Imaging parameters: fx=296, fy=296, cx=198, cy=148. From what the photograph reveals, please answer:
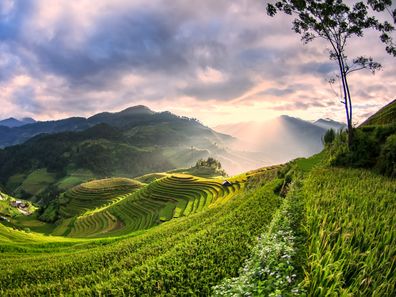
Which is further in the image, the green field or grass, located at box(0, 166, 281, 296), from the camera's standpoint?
grass, located at box(0, 166, 281, 296)

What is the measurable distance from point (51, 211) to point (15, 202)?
29.6 meters

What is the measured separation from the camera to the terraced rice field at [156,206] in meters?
62.7

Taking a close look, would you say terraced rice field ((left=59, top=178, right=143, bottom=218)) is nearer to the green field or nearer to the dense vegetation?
the dense vegetation

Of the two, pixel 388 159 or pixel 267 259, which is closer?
pixel 267 259

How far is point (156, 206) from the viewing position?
75.5 meters

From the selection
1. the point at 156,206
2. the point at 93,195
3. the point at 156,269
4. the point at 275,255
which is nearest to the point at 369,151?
the point at 275,255

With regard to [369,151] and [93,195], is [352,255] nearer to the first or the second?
[369,151]

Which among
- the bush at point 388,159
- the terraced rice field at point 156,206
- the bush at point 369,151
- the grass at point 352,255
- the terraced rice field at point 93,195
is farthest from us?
the terraced rice field at point 93,195

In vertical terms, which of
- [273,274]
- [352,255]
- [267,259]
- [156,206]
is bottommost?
[156,206]

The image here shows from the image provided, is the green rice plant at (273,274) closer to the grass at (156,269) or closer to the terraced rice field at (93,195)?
the grass at (156,269)

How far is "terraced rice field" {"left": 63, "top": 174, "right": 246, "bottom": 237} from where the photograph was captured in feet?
206

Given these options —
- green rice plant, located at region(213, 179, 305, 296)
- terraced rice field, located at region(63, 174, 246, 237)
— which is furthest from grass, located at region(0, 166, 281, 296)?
terraced rice field, located at region(63, 174, 246, 237)

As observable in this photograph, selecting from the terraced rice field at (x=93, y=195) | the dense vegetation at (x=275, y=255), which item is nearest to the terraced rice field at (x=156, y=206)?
the terraced rice field at (x=93, y=195)

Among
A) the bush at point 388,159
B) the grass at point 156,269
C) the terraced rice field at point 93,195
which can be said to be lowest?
the terraced rice field at point 93,195
